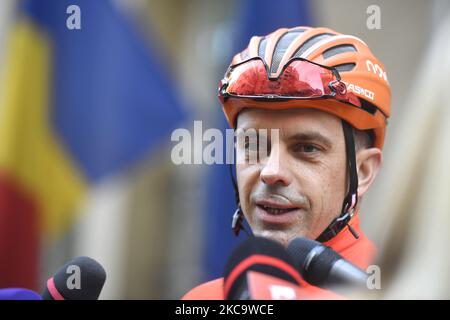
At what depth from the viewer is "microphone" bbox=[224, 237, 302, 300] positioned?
2.11 metres

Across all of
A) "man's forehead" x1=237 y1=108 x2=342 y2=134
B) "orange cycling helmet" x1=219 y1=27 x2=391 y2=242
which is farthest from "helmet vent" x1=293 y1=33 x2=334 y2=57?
"man's forehead" x1=237 y1=108 x2=342 y2=134

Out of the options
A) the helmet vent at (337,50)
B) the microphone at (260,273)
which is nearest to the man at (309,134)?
the helmet vent at (337,50)

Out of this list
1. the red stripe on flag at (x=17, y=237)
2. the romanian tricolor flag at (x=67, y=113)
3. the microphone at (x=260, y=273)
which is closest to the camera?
the microphone at (x=260, y=273)

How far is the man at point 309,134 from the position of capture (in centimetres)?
279

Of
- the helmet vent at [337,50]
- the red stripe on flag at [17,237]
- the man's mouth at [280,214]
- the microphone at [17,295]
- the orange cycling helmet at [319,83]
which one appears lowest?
the red stripe on flag at [17,237]

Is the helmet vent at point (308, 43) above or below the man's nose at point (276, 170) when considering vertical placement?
above

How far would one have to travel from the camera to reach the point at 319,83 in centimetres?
280

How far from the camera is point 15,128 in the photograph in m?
9.65

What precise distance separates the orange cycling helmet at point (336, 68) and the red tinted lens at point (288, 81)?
0.02m

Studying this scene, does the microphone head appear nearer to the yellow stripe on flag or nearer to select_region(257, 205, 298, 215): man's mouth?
select_region(257, 205, 298, 215): man's mouth

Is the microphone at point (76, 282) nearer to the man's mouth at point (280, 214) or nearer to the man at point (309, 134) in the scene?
the man at point (309, 134)

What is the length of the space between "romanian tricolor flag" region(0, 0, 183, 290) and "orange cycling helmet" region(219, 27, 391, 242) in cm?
615

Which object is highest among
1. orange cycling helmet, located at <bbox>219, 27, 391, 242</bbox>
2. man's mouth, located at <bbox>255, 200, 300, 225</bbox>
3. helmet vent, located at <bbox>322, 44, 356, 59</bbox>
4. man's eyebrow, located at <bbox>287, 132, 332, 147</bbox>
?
helmet vent, located at <bbox>322, 44, 356, 59</bbox>
